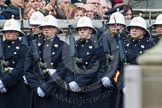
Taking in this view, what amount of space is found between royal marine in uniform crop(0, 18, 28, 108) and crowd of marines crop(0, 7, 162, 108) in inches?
0.7

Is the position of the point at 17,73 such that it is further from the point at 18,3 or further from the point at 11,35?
the point at 18,3

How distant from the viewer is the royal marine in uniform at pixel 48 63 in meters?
12.8

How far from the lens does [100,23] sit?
13.9m

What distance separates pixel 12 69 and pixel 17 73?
0.13 metres

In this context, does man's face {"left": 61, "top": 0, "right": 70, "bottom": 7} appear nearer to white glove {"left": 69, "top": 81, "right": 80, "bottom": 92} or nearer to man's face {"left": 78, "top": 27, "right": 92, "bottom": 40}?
man's face {"left": 78, "top": 27, "right": 92, "bottom": 40}

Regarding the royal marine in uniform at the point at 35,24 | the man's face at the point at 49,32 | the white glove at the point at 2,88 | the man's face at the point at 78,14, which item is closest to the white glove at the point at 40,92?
the white glove at the point at 2,88

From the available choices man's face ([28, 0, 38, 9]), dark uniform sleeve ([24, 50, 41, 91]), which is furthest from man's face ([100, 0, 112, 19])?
dark uniform sleeve ([24, 50, 41, 91])

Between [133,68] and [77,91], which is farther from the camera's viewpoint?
[77,91]

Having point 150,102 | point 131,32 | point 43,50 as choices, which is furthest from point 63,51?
point 150,102

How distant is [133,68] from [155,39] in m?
7.87

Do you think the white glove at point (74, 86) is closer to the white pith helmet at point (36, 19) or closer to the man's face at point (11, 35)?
the white pith helmet at point (36, 19)

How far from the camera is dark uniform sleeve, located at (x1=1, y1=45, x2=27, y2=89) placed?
13.2 metres

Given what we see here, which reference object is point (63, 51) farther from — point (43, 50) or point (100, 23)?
point (100, 23)

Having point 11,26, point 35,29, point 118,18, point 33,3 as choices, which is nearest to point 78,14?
point 35,29
